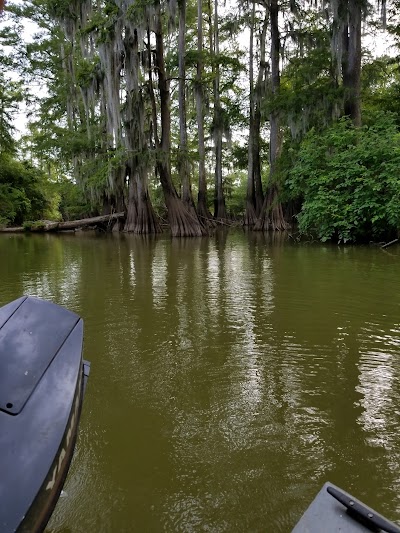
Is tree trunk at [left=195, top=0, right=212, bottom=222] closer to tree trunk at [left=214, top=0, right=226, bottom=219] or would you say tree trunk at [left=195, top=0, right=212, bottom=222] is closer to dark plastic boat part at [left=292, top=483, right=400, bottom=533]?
tree trunk at [left=214, top=0, right=226, bottom=219]

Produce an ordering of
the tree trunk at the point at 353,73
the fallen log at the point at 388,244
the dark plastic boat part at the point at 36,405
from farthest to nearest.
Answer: the tree trunk at the point at 353,73
the fallen log at the point at 388,244
the dark plastic boat part at the point at 36,405

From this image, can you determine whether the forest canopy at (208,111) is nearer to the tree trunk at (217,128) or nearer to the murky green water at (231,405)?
the tree trunk at (217,128)

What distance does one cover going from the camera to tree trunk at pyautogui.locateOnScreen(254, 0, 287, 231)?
632 inches

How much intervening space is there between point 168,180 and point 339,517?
46.8 feet

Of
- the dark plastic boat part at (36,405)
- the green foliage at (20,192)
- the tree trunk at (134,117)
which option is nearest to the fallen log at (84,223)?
the green foliage at (20,192)

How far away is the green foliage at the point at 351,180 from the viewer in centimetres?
1007

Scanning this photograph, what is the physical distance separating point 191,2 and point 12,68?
9986mm

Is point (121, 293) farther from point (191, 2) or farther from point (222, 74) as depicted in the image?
point (191, 2)

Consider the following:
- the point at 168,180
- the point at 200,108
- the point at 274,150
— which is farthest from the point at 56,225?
the point at 274,150

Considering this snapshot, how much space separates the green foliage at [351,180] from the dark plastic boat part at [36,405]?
9212 mm

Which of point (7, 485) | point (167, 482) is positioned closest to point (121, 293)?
point (167, 482)

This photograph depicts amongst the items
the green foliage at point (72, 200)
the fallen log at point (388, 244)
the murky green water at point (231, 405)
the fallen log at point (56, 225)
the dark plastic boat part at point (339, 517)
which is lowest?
the murky green water at point (231, 405)

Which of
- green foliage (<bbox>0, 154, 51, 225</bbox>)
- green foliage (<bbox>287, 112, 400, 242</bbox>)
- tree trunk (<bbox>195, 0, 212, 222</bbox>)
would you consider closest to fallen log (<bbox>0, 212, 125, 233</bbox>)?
green foliage (<bbox>0, 154, 51, 225</bbox>)

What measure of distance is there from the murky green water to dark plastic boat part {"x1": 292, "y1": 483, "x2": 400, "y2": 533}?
1.57 ft
